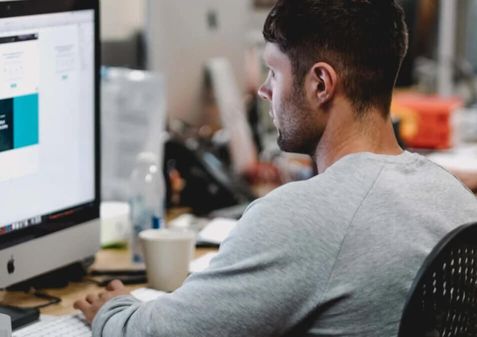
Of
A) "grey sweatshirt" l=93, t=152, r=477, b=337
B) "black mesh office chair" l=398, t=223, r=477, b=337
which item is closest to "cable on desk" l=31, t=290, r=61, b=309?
"grey sweatshirt" l=93, t=152, r=477, b=337

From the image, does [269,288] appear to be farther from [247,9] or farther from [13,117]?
[247,9]

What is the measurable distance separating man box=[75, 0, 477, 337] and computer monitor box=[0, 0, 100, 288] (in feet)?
1.12

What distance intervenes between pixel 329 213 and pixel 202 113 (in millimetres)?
1751

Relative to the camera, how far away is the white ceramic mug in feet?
6.32

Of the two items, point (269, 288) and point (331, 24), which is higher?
point (331, 24)

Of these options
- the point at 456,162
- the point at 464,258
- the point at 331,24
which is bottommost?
the point at 456,162

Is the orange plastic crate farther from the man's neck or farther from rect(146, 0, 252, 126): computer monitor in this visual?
the man's neck

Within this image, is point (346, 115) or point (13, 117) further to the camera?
point (13, 117)

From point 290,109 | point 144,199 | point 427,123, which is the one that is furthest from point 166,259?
point 427,123

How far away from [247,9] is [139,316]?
2.00 m

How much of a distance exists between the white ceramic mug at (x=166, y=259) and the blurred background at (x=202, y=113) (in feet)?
2.11

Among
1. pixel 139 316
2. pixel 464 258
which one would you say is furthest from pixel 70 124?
pixel 464 258

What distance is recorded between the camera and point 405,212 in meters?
1.39

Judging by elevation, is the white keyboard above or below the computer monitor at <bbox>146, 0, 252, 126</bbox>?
below
